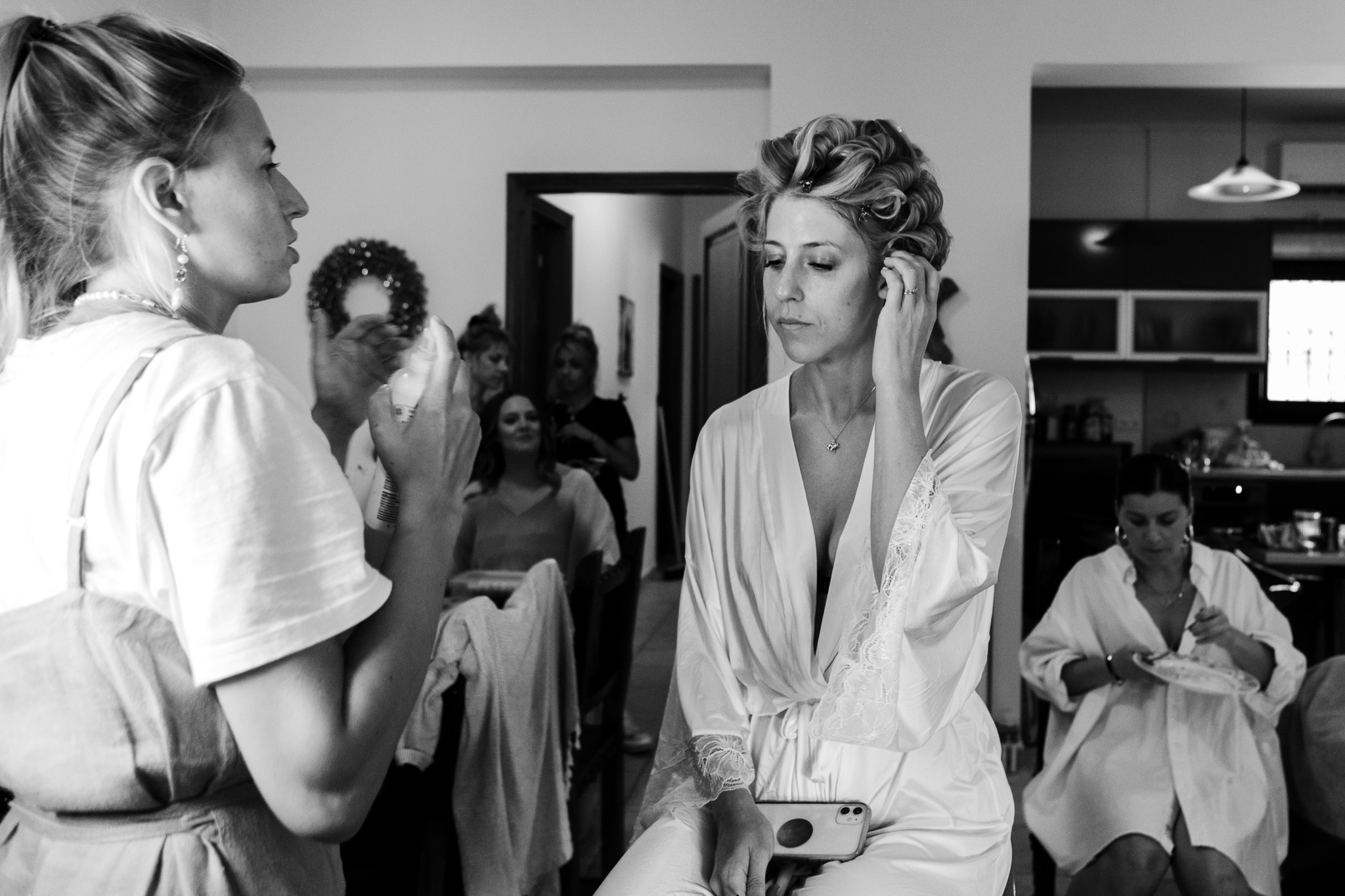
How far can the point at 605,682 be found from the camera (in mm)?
3004

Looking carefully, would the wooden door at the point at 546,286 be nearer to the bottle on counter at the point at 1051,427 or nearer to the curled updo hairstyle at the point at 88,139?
the bottle on counter at the point at 1051,427

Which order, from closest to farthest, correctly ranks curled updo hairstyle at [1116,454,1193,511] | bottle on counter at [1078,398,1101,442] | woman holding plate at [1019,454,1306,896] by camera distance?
woman holding plate at [1019,454,1306,896]
curled updo hairstyle at [1116,454,1193,511]
bottle on counter at [1078,398,1101,442]

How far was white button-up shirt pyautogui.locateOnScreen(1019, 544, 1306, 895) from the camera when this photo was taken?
2.39 meters

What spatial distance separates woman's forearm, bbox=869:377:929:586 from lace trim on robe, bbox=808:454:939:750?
0.03 ft

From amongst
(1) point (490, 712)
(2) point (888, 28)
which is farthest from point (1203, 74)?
(1) point (490, 712)

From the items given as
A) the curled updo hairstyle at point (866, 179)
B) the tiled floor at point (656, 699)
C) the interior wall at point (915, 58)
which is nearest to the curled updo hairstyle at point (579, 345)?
the interior wall at point (915, 58)

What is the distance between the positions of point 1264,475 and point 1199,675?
16.8 feet

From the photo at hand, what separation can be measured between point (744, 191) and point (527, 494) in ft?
7.36

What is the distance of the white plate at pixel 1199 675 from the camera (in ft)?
7.77

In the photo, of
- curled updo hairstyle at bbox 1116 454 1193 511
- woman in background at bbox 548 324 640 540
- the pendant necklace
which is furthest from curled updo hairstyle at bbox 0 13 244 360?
woman in background at bbox 548 324 640 540

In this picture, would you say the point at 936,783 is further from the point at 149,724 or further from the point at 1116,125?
the point at 1116,125

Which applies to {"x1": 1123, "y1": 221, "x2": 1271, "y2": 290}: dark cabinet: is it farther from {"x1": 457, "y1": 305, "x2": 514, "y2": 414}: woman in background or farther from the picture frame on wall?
{"x1": 457, "y1": 305, "x2": 514, "y2": 414}: woman in background

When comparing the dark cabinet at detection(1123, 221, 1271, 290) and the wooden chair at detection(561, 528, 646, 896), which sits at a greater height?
the dark cabinet at detection(1123, 221, 1271, 290)

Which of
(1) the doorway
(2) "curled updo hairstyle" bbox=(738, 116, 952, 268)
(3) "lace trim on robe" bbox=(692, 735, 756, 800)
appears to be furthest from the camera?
(1) the doorway
